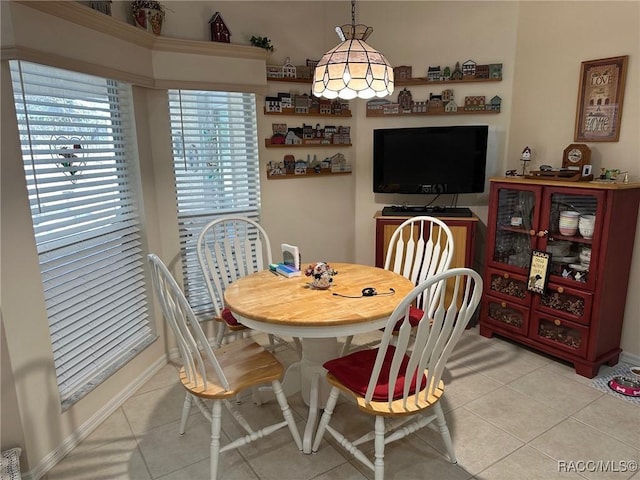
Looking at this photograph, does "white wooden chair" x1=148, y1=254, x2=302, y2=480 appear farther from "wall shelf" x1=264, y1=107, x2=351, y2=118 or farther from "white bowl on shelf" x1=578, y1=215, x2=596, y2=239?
"white bowl on shelf" x1=578, y1=215, x2=596, y2=239

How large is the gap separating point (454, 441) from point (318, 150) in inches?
90.1

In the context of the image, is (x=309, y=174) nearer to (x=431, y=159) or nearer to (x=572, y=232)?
(x=431, y=159)

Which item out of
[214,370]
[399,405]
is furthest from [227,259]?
[399,405]

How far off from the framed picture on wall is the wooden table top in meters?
1.68

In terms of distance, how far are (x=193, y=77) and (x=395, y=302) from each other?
6.23 feet

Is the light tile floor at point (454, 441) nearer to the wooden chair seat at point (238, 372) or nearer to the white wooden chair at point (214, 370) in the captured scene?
the white wooden chair at point (214, 370)

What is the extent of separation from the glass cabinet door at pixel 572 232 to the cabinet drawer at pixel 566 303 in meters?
0.06

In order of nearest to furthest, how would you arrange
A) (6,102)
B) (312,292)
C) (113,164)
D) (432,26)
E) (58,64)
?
(6,102), (58,64), (312,292), (113,164), (432,26)

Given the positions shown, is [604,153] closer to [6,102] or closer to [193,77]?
[193,77]

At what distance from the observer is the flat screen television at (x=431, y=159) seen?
126 inches

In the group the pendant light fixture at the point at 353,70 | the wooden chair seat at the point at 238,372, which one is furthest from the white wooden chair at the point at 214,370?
the pendant light fixture at the point at 353,70

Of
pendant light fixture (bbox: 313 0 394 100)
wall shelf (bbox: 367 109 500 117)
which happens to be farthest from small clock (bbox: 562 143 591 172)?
pendant light fixture (bbox: 313 0 394 100)

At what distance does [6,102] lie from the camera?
1.75m

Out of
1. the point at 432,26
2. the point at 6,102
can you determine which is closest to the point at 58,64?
the point at 6,102
